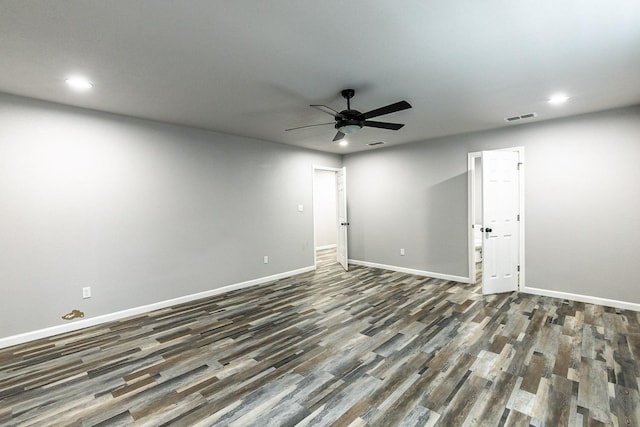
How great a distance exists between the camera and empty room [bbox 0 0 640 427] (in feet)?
6.48

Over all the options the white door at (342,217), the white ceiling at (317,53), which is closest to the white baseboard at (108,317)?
the white door at (342,217)

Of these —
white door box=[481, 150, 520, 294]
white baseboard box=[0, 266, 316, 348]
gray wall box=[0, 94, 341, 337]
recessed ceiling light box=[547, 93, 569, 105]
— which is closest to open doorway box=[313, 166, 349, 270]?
gray wall box=[0, 94, 341, 337]

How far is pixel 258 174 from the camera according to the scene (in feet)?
17.4

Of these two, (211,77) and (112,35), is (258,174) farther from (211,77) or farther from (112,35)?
(112,35)

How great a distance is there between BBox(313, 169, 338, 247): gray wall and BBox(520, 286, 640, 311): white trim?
531 cm

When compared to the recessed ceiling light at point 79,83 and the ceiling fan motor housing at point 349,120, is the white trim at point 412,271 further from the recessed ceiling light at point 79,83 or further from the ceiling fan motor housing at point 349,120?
the recessed ceiling light at point 79,83

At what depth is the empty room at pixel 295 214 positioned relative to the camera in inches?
77.7

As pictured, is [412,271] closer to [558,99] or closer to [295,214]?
[295,214]

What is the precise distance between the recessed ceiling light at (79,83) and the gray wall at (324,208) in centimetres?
643

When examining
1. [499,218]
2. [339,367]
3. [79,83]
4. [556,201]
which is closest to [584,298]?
[556,201]

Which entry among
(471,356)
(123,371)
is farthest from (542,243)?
(123,371)

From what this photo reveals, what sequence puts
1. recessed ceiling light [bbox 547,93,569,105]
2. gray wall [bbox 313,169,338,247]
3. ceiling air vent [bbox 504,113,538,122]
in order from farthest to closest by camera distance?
gray wall [bbox 313,169,338,247]
ceiling air vent [bbox 504,113,538,122]
recessed ceiling light [bbox 547,93,569,105]

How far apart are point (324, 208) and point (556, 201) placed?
594 centimetres

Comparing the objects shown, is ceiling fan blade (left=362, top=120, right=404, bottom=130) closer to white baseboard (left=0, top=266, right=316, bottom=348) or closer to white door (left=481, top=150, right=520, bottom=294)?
white door (left=481, top=150, right=520, bottom=294)
